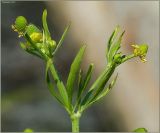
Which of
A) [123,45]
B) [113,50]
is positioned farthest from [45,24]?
[123,45]

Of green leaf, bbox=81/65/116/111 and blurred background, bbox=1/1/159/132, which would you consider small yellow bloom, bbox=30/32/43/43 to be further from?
blurred background, bbox=1/1/159/132

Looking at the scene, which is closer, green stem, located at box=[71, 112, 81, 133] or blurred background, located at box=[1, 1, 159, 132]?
green stem, located at box=[71, 112, 81, 133]

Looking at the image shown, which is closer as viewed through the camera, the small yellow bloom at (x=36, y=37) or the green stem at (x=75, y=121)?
the green stem at (x=75, y=121)

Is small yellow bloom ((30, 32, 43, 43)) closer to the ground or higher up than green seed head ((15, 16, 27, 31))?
closer to the ground

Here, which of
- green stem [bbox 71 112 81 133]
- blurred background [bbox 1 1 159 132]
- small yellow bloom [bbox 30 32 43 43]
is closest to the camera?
green stem [bbox 71 112 81 133]

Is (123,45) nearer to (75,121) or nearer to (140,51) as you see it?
(140,51)

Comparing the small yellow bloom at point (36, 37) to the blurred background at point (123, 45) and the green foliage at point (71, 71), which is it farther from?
the blurred background at point (123, 45)

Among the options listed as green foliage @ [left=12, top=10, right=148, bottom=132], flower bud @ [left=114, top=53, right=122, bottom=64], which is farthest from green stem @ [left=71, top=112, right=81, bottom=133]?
flower bud @ [left=114, top=53, right=122, bottom=64]

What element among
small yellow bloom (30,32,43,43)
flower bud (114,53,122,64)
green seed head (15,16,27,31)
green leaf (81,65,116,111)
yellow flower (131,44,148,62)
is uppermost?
green seed head (15,16,27,31)

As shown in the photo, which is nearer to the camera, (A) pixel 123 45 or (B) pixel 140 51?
(B) pixel 140 51

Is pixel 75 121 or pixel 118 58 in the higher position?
pixel 118 58

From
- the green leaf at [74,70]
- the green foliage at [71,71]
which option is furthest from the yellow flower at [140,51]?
the green leaf at [74,70]

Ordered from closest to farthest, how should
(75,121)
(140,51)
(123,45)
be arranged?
(75,121) < (140,51) < (123,45)
